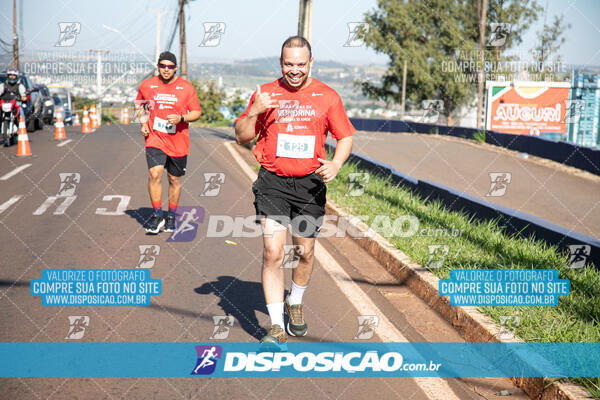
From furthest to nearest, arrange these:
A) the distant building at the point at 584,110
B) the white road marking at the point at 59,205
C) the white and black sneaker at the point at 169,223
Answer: the distant building at the point at 584,110, the white road marking at the point at 59,205, the white and black sneaker at the point at 169,223

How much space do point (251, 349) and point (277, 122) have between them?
1636mm

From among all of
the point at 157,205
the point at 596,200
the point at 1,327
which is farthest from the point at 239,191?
the point at 596,200

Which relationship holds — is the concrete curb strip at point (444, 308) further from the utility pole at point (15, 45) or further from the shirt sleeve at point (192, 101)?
the utility pole at point (15, 45)

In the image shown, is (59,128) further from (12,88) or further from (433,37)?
(433,37)

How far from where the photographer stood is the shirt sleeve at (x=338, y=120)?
4.66 m

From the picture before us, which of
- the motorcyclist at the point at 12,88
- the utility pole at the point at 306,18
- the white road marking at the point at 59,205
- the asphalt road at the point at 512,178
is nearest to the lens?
the white road marking at the point at 59,205

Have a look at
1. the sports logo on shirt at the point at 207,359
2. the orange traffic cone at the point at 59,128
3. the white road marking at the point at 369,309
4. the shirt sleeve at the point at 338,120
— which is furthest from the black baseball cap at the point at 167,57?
the orange traffic cone at the point at 59,128

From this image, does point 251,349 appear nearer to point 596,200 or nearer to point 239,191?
point 239,191

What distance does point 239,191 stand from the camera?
11.9 m

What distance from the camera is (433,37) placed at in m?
71.3

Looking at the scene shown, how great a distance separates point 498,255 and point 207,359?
355cm

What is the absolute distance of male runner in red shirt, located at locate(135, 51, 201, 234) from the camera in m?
8.00

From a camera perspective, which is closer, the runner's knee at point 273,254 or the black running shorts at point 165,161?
the runner's knee at point 273,254

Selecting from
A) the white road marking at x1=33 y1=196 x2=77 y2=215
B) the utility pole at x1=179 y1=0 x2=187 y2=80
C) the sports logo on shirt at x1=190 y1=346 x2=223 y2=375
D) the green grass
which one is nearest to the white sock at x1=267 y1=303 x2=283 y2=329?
the sports logo on shirt at x1=190 y1=346 x2=223 y2=375
